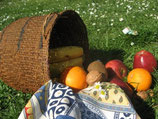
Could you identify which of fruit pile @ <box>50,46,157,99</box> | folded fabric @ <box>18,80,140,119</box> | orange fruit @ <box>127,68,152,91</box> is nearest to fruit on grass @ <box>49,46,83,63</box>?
fruit pile @ <box>50,46,157,99</box>

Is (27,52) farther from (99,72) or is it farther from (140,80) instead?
(140,80)

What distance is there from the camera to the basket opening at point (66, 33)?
2586 millimetres

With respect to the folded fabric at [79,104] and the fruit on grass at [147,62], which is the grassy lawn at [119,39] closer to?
the fruit on grass at [147,62]

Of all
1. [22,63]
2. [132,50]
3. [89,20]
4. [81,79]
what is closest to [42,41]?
[22,63]

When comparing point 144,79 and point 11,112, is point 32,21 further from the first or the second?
point 144,79

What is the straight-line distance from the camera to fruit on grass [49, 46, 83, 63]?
7.43ft

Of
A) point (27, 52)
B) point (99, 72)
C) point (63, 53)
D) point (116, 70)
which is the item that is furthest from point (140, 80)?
point (27, 52)

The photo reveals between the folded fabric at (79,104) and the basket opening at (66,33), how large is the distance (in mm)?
976

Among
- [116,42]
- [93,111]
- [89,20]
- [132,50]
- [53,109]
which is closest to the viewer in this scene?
[53,109]

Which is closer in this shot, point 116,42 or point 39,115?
point 39,115

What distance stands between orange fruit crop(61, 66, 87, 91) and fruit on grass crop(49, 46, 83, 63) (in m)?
0.25

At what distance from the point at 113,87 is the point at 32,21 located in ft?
3.53

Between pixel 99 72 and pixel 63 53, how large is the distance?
0.52 metres

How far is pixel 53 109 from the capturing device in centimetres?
152
